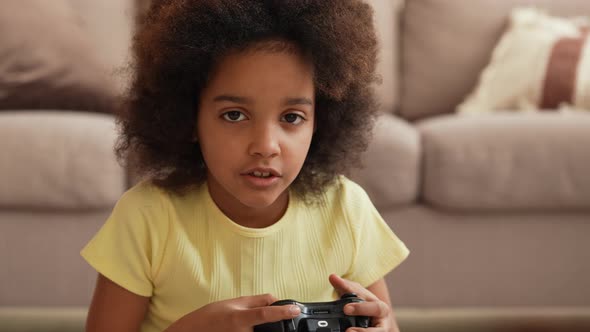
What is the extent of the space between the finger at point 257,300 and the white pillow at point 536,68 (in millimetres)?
1361

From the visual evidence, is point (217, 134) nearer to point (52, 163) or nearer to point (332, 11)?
point (332, 11)

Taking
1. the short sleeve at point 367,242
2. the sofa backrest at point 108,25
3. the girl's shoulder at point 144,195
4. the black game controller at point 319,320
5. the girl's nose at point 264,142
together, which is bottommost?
the black game controller at point 319,320

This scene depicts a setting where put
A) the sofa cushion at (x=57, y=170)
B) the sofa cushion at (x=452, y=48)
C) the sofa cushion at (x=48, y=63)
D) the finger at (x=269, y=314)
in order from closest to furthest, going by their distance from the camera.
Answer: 1. the finger at (x=269, y=314)
2. the sofa cushion at (x=57, y=170)
3. the sofa cushion at (x=48, y=63)
4. the sofa cushion at (x=452, y=48)

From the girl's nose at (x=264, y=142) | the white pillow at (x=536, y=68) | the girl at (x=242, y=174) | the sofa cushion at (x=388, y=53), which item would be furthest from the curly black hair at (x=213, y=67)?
the sofa cushion at (x=388, y=53)

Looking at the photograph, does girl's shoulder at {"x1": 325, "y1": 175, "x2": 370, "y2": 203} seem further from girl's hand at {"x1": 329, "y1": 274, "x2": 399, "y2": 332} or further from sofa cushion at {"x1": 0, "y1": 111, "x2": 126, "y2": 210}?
sofa cushion at {"x1": 0, "y1": 111, "x2": 126, "y2": 210}

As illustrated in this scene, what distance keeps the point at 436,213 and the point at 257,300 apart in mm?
972

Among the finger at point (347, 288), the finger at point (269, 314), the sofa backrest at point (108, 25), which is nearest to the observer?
the finger at point (269, 314)

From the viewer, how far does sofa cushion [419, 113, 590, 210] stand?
1.89 meters

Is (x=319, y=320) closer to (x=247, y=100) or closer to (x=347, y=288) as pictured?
(x=347, y=288)

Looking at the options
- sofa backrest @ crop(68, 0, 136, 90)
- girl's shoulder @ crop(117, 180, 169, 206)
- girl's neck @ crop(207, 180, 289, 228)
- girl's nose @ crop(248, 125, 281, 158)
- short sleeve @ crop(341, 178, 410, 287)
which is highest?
sofa backrest @ crop(68, 0, 136, 90)

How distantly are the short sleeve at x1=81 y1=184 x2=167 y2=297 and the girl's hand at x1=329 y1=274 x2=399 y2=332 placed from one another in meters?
0.24

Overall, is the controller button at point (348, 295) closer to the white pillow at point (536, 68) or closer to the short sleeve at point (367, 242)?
the short sleeve at point (367, 242)

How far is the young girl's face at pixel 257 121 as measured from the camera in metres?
1.05

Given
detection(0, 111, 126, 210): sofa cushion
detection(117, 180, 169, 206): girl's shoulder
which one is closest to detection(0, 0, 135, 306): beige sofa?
detection(0, 111, 126, 210): sofa cushion
